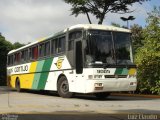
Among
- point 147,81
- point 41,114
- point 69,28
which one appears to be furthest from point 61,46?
point 41,114

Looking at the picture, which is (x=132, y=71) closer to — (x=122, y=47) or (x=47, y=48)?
(x=122, y=47)

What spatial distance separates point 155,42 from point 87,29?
555 cm

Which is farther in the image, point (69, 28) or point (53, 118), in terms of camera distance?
point (69, 28)

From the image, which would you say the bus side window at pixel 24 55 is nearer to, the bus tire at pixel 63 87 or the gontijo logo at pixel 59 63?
the gontijo logo at pixel 59 63

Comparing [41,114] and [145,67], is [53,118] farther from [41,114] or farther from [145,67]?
[145,67]

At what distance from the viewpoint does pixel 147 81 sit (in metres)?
23.1

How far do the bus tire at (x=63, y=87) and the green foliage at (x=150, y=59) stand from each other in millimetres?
4460

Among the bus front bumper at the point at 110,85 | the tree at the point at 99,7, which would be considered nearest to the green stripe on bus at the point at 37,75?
the bus front bumper at the point at 110,85

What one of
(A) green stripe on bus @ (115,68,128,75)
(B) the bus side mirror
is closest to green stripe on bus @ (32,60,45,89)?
(B) the bus side mirror

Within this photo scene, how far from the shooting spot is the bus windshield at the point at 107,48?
18.0 m

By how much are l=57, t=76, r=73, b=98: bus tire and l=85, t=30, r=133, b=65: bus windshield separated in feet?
8.11

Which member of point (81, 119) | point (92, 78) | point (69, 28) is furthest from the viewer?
point (69, 28)

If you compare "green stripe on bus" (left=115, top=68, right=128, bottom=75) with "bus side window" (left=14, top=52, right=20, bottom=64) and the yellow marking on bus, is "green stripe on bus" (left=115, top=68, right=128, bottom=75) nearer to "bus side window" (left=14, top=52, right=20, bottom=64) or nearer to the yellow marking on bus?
the yellow marking on bus

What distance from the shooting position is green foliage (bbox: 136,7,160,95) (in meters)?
22.4
